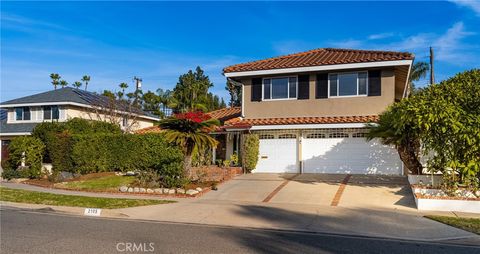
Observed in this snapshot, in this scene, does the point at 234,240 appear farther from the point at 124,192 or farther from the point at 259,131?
the point at 259,131

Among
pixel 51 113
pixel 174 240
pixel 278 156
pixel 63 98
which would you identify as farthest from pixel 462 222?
pixel 51 113

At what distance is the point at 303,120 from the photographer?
1897cm

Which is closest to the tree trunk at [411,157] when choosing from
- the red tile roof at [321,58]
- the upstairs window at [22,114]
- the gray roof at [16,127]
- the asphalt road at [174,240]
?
the red tile roof at [321,58]

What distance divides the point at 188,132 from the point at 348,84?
26.3 feet

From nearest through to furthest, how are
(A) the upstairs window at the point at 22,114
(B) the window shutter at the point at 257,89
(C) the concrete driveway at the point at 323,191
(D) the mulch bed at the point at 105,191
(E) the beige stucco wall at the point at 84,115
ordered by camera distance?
(C) the concrete driveway at the point at 323,191, (D) the mulch bed at the point at 105,191, (B) the window shutter at the point at 257,89, (E) the beige stucco wall at the point at 84,115, (A) the upstairs window at the point at 22,114

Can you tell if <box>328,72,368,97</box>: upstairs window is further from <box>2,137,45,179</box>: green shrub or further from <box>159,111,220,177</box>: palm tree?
<box>2,137,45,179</box>: green shrub

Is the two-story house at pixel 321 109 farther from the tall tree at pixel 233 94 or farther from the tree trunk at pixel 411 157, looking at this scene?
the tall tree at pixel 233 94

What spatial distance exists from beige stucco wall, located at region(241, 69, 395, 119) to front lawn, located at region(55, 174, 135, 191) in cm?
689

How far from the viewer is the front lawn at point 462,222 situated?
928 centimetres

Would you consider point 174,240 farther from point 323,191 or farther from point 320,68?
point 320,68

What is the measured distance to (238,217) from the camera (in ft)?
35.8

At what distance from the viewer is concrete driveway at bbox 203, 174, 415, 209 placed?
13.1m

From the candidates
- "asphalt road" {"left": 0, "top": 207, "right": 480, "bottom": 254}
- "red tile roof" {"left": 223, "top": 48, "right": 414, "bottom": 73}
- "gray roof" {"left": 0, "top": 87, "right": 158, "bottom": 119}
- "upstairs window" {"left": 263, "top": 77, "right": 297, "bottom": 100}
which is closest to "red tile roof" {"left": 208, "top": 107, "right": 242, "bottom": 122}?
"upstairs window" {"left": 263, "top": 77, "right": 297, "bottom": 100}

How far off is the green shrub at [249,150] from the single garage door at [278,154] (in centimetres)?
54
